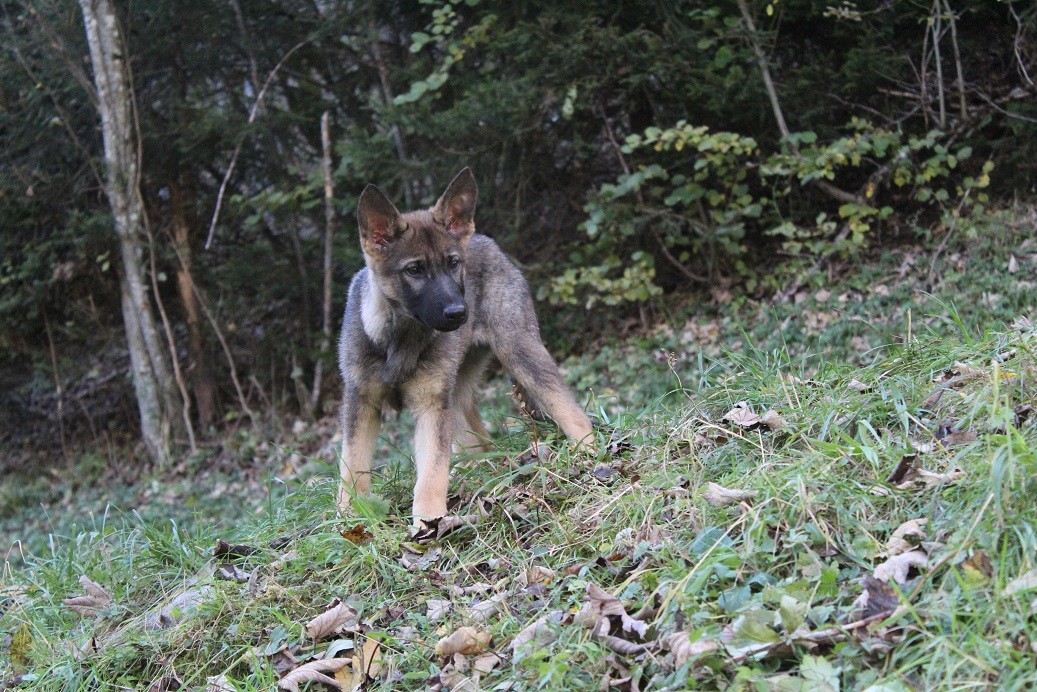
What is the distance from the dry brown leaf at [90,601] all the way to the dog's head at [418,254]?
2.11 m

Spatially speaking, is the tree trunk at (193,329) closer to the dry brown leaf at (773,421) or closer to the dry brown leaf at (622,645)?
the dry brown leaf at (773,421)

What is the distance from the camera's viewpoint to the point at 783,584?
3.14 m

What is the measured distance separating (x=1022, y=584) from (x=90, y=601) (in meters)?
4.14

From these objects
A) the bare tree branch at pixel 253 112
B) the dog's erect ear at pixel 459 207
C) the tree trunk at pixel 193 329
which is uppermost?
the bare tree branch at pixel 253 112

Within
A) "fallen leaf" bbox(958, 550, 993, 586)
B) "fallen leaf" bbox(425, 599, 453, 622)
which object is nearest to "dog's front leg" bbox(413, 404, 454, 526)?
"fallen leaf" bbox(425, 599, 453, 622)

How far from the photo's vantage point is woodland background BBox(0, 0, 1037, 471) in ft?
29.5

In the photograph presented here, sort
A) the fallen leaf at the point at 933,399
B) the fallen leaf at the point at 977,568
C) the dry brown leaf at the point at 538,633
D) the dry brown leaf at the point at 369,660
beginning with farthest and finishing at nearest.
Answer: the fallen leaf at the point at 933,399 < the dry brown leaf at the point at 369,660 < the dry brown leaf at the point at 538,633 < the fallen leaf at the point at 977,568

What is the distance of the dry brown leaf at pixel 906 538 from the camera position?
3.16 meters

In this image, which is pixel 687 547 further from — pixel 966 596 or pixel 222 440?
pixel 222 440

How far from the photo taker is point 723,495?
3.69 metres

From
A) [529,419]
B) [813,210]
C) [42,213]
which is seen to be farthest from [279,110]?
[529,419]

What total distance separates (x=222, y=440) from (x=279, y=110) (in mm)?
4098

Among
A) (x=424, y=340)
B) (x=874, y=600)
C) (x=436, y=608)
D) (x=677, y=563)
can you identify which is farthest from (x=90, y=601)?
(x=874, y=600)

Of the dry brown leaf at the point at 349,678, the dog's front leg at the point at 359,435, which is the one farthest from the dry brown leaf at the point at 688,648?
the dog's front leg at the point at 359,435
